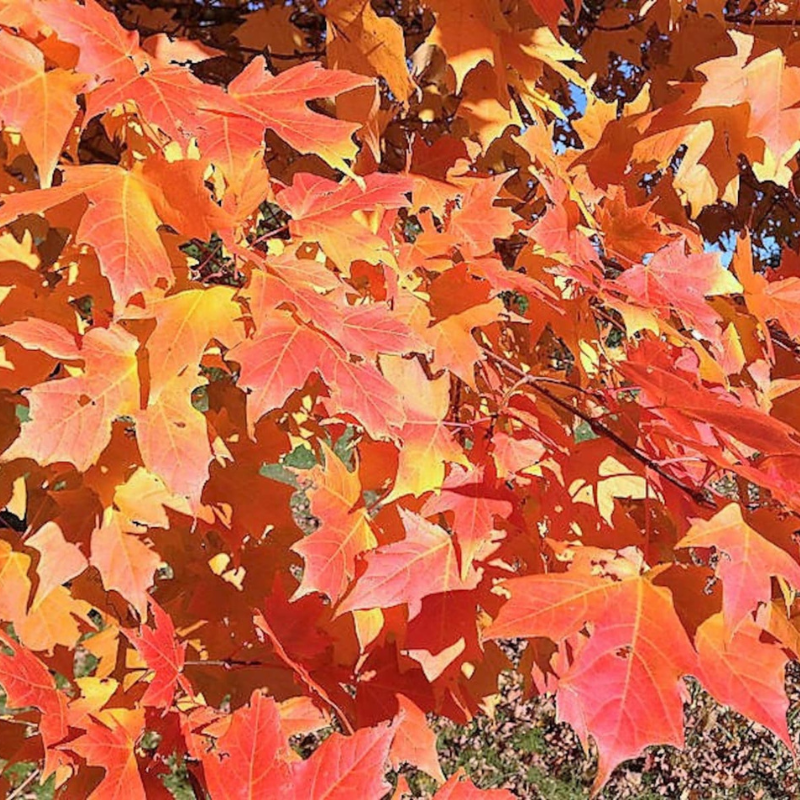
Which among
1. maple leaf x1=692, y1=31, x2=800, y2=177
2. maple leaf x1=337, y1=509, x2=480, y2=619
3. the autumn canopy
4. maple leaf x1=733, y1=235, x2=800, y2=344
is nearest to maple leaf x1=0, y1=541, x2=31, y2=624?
the autumn canopy

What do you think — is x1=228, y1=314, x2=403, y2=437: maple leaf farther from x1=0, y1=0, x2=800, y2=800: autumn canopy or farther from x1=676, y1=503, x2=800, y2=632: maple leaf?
x1=676, y1=503, x2=800, y2=632: maple leaf

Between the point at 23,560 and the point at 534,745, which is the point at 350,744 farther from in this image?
the point at 534,745

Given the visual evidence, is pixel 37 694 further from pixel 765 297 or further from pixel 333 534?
pixel 765 297

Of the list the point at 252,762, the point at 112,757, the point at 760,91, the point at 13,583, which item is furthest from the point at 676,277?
the point at 13,583

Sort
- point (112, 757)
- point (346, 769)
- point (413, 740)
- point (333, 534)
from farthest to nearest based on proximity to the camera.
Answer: point (413, 740) → point (333, 534) → point (112, 757) → point (346, 769)

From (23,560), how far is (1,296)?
45 cm

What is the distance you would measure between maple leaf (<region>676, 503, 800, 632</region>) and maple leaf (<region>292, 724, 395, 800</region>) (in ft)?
1.33

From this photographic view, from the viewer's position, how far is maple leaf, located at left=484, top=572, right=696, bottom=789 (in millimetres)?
1046

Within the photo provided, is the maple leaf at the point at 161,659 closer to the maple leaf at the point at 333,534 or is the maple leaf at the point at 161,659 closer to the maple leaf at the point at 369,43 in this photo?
the maple leaf at the point at 333,534

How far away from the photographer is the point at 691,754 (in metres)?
4.36

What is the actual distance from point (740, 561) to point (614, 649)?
0.18m

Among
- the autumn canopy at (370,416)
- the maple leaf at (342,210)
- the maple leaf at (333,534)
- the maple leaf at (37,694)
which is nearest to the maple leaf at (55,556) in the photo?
the autumn canopy at (370,416)

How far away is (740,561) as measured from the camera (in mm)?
1101

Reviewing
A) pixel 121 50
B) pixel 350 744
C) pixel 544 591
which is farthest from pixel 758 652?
pixel 121 50
